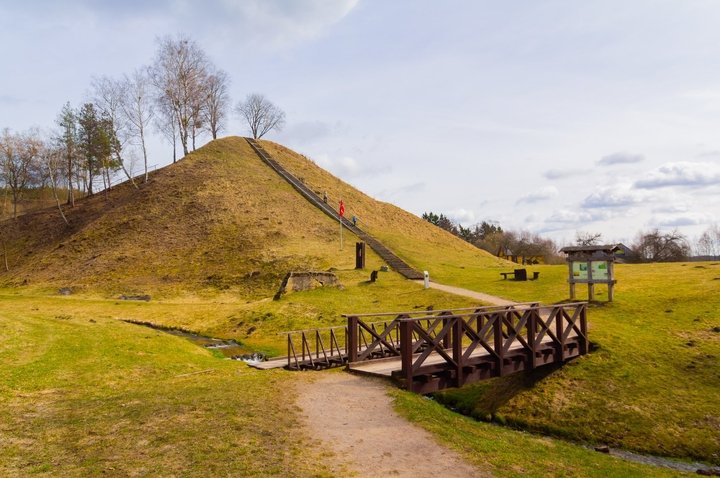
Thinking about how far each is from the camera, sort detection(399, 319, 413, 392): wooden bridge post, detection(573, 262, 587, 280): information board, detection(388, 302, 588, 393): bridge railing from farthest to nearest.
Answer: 1. detection(573, 262, 587, 280): information board
2. detection(388, 302, 588, 393): bridge railing
3. detection(399, 319, 413, 392): wooden bridge post

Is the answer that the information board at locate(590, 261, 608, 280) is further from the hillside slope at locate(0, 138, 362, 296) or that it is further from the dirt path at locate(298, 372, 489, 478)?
the hillside slope at locate(0, 138, 362, 296)

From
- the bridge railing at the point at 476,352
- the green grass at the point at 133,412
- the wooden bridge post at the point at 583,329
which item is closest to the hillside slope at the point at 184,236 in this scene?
the green grass at the point at 133,412

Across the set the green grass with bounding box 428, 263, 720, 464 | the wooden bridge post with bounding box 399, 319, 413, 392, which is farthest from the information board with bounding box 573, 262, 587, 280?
the wooden bridge post with bounding box 399, 319, 413, 392

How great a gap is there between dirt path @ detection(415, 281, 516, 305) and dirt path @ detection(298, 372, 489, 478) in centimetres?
1891

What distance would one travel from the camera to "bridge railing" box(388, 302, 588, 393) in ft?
49.2

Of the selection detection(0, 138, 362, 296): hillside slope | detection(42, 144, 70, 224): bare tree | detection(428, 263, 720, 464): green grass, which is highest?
detection(42, 144, 70, 224): bare tree

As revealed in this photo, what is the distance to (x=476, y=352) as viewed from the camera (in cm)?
1891

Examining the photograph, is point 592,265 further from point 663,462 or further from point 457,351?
point 457,351

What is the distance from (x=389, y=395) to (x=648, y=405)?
9.81 m

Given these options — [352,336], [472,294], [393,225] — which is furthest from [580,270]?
[393,225]

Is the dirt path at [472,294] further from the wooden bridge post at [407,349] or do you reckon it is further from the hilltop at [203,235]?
the wooden bridge post at [407,349]

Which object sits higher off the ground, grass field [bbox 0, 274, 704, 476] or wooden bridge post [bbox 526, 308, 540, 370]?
wooden bridge post [bbox 526, 308, 540, 370]

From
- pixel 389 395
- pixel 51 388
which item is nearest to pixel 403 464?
pixel 389 395

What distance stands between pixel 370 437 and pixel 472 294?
26732 millimetres
